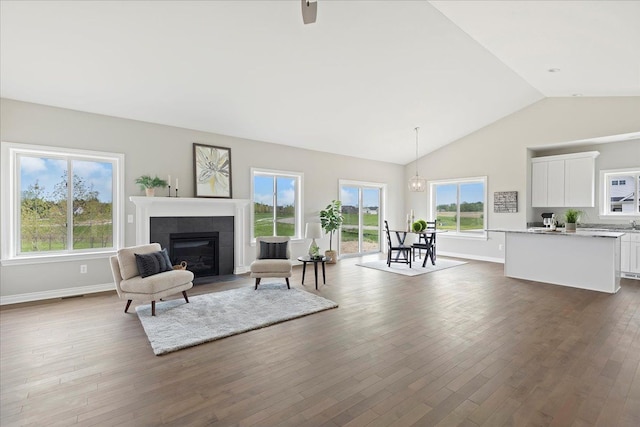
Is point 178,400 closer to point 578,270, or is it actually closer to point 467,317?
point 467,317

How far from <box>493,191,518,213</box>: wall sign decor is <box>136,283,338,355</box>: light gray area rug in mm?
5738

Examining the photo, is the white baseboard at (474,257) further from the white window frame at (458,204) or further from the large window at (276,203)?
the large window at (276,203)

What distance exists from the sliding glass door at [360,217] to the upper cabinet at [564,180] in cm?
397

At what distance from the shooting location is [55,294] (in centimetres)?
464

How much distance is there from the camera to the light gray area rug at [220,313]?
3248 millimetres

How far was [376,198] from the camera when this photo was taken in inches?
374

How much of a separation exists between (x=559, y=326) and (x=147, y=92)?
6272 mm

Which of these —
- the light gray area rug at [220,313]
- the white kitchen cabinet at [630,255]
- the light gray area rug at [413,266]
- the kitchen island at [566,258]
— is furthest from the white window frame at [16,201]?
the white kitchen cabinet at [630,255]

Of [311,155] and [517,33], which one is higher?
[517,33]

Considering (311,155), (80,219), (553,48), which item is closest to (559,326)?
(553,48)

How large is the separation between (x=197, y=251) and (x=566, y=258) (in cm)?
671

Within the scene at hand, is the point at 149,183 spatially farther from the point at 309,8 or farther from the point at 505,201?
the point at 505,201

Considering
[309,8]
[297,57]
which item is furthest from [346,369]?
[297,57]

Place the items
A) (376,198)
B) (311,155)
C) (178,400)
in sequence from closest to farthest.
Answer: (178,400)
(311,155)
(376,198)
